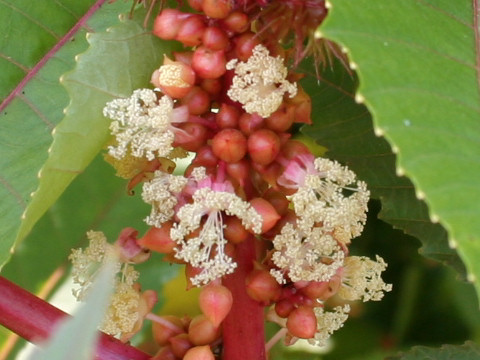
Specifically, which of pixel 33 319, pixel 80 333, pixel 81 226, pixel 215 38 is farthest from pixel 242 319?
pixel 81 226

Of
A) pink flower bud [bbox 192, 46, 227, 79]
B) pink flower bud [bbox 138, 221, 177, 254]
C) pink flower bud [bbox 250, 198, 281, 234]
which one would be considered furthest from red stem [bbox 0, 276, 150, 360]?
pink flower bud [bbox 192, 46, 227, 79]

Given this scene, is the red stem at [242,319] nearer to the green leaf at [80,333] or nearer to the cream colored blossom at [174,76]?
the cream colored blossom at [174,76]

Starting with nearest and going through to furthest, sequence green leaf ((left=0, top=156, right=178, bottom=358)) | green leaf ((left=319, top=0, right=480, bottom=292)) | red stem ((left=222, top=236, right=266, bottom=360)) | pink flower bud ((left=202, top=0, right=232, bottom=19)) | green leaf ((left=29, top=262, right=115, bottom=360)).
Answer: green leaf ((left=29, top=262, right=115, bottom=360))
green leaf ((left=319, top=0, right=480, bottom=292))
pink flower bud ((left=202, top=0, right=232, bottom=19))
red stem ((left=222, top=236, right=266, bottom=360))
green leaf ((left=0, top=156, right=178, bottom=358))

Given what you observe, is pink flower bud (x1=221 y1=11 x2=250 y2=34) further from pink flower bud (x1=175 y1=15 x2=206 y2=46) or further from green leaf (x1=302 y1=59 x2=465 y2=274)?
green leaf (x1=302 y1=59 x2=465 y2=274)

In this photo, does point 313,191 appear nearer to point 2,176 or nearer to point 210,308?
point 210,308

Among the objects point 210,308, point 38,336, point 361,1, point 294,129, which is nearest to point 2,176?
point 38,336
